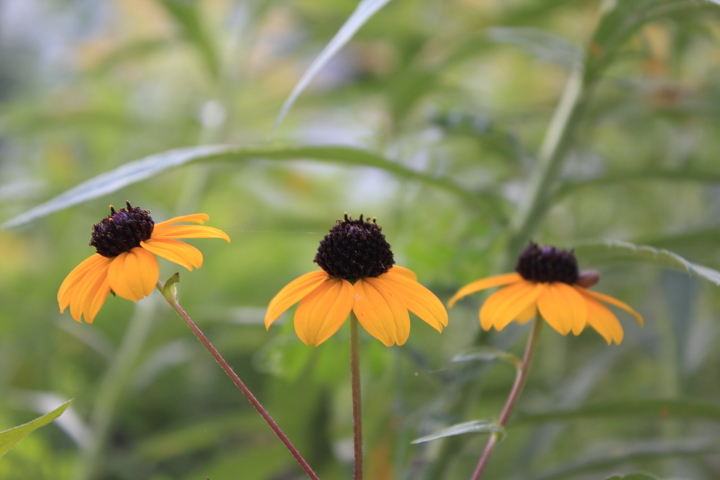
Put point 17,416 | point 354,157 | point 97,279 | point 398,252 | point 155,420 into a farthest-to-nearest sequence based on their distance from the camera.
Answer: point 155,420 → point 17,416 → point 398,252 → point 354,157 → point 97,279

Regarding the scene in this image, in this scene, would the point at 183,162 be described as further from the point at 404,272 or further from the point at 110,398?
the point at 110,398

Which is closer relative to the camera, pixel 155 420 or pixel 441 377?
pixel 441 377

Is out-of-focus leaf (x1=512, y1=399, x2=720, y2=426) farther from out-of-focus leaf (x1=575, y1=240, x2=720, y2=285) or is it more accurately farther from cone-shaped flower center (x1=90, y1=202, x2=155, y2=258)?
cone-shaped flower center (x1=90, y1=202, x2=155, y2=258)

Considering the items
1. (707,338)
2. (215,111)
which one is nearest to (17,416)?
(215,111)

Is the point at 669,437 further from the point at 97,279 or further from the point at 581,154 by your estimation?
the point at 97,279

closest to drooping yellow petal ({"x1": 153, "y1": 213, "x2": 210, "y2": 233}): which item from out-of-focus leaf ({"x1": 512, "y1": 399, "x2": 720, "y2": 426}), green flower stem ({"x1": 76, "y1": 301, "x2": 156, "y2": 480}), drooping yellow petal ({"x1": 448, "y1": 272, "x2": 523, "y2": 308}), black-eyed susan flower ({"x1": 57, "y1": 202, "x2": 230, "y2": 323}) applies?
black-eyed susan flower ({"x1": 57, "y1": 202, "x2": 230, "y2": 323})

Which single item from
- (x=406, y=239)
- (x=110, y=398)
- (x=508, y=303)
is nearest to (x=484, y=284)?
(x=508, y=303)

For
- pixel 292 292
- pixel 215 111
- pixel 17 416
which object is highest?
pixel 215 111

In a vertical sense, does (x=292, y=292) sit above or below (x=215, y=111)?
below

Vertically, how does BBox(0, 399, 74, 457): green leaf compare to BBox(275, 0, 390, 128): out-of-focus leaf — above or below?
below
